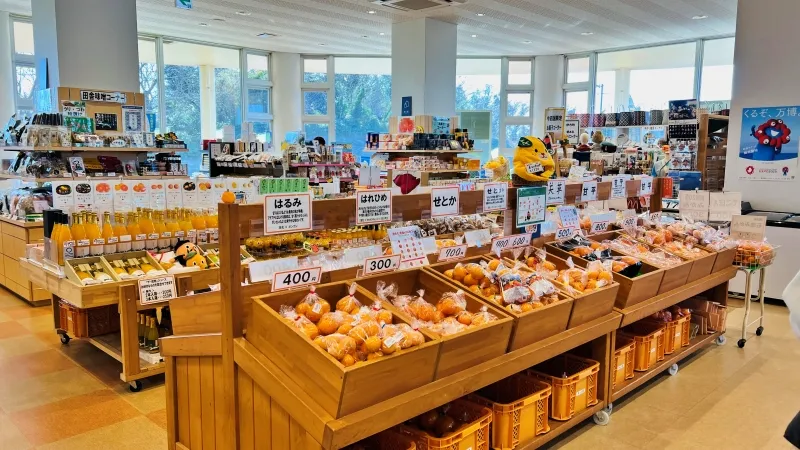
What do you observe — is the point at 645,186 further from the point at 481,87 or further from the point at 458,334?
the point at 481,87

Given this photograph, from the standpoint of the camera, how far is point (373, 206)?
2.69 meters

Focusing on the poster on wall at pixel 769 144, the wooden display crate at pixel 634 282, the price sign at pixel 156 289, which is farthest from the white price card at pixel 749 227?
the price sign at pixel 156 289

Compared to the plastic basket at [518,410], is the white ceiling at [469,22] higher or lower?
higher

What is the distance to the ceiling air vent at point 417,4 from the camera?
934 centimetres

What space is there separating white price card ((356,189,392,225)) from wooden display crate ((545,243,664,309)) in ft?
4.64

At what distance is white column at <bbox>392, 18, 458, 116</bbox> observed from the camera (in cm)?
1110

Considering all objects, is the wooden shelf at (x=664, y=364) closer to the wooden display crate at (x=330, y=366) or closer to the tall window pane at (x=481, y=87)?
the wooden display crate at (x=330, y=366)

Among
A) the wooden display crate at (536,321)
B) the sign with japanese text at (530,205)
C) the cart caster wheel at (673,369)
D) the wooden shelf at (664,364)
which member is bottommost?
the cart caster wheel at (673,369)

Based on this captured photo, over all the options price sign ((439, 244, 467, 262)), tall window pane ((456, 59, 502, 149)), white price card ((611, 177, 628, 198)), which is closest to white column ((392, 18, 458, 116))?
tall window pane ((456, 59, 502, 149))

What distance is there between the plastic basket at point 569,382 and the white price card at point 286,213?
5.24ft

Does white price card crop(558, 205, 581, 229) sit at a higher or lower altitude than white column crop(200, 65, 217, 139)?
lower

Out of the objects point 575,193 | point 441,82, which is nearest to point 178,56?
point 441,82

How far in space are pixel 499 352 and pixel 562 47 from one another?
12.5m

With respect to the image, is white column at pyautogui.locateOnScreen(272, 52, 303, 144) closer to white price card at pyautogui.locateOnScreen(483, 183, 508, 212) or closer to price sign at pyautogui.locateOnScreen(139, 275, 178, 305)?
price sign at pyautogui.locateOnScreen(139, 275, 178, 305)
